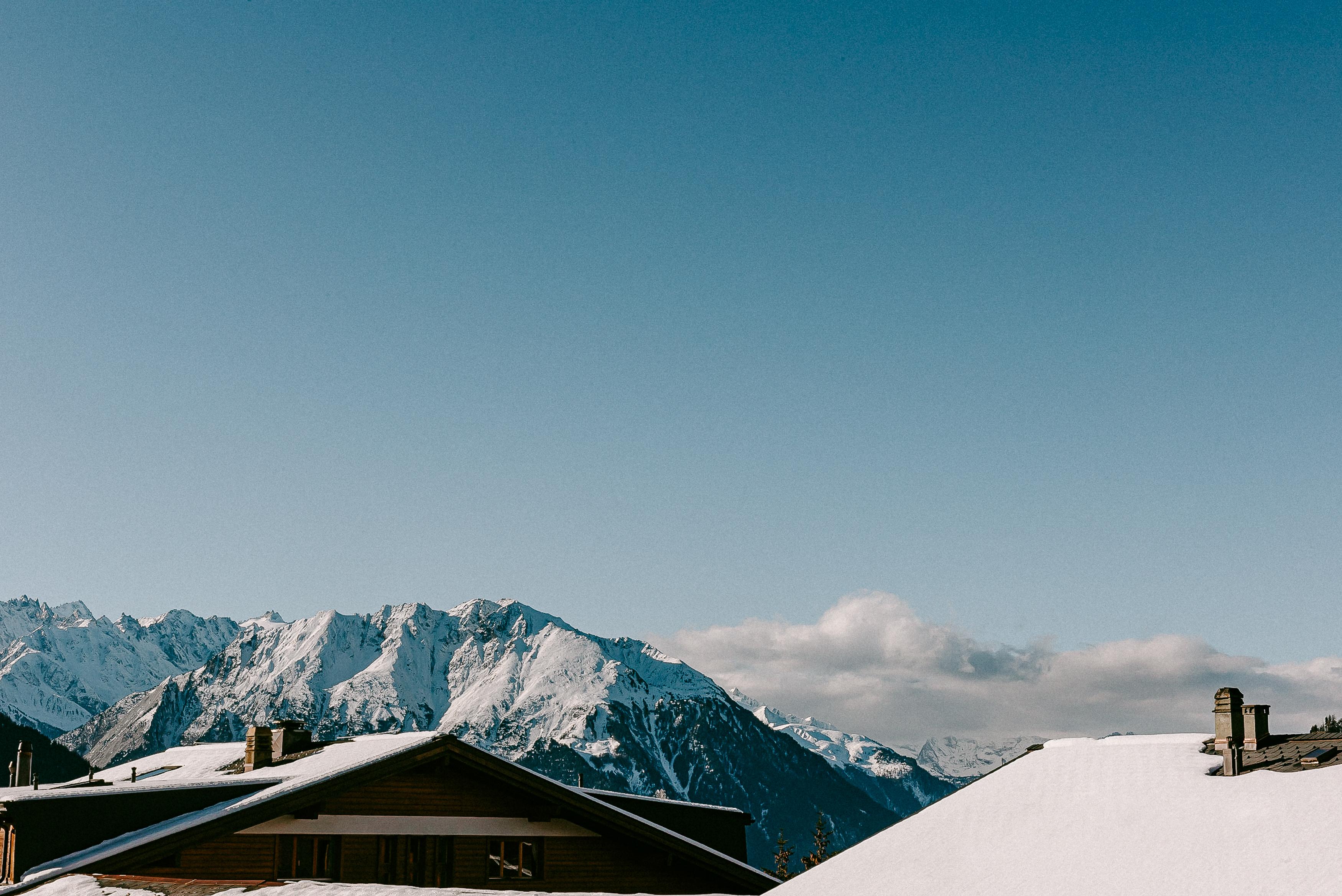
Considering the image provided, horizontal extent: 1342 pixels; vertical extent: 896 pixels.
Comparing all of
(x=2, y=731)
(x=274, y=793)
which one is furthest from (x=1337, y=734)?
(x=2, y=731)

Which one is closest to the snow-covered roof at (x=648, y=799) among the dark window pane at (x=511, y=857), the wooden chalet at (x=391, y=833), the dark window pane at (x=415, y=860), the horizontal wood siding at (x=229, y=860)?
the wooden chalet at (x=391, y=833)

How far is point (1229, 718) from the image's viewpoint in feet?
64.2

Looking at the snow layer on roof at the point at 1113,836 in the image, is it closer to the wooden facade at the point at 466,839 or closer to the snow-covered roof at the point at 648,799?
the wooden facade at the point at 466,839

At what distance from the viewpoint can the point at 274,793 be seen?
2889 cm

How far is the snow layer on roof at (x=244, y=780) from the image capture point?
1101 inches

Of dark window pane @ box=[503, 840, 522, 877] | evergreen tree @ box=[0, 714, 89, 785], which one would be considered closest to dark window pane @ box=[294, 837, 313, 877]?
dark window pane @ box=[503, 840, 522, 877]

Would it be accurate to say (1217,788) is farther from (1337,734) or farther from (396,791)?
(396,791)

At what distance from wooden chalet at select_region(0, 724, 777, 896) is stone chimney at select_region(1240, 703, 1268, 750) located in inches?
538

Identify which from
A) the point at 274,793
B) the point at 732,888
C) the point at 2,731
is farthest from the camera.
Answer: the point at 2,731

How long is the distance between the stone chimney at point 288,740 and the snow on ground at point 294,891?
48.7ft

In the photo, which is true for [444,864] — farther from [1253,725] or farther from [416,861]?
[1253,725]

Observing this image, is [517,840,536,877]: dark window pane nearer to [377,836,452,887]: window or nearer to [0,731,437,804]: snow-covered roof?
[377,836,452,887]: window

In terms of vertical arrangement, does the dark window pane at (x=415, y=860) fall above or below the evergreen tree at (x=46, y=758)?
above

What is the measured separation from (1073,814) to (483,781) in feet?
→ 55.2
